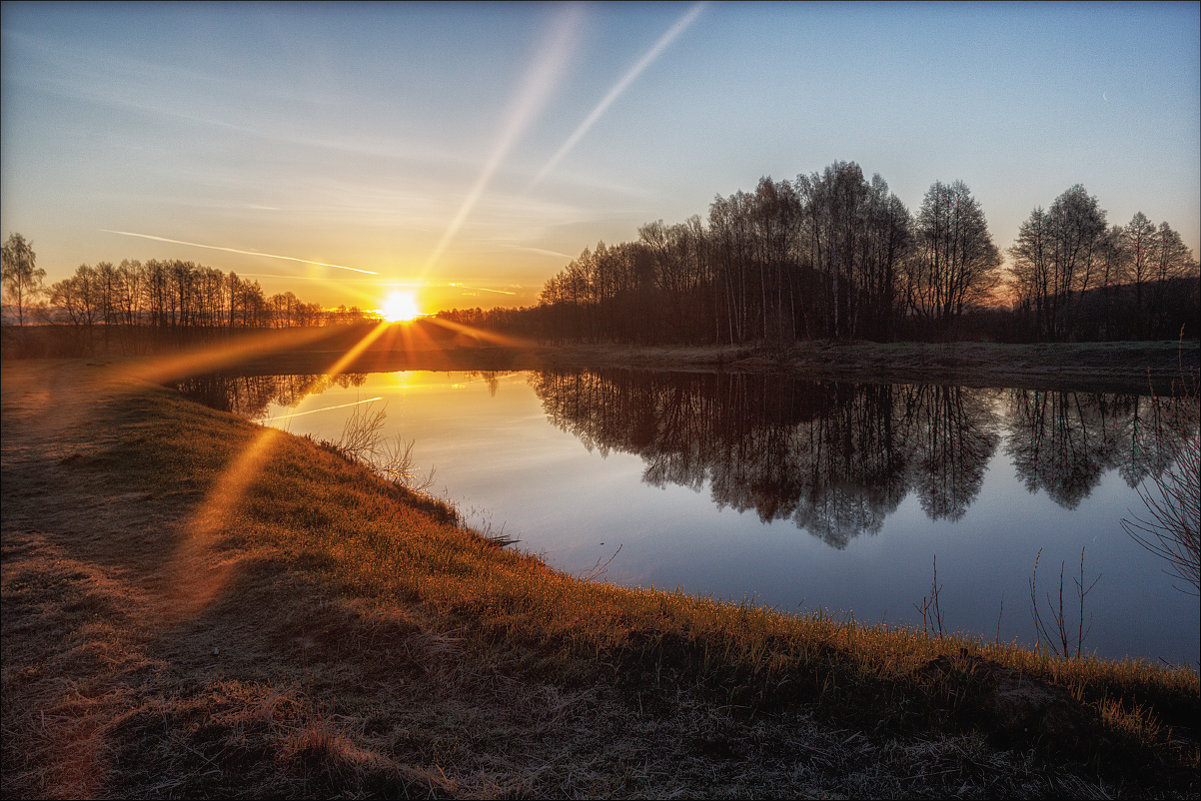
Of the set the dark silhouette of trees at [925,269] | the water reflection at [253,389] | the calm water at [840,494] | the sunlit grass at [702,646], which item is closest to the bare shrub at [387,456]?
the calm water at [840,494]

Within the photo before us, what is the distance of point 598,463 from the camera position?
19953 millimetres

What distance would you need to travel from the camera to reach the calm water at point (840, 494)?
31.5 feet

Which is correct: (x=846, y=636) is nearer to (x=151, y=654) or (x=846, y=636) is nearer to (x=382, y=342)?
(x=151, y=654)

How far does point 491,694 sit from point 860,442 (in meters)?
19.4

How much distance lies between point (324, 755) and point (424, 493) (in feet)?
39.2

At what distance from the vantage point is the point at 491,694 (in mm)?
4770

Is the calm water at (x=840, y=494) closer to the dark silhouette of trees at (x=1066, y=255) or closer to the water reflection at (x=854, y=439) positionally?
the water reflection at (x=854, y=439)

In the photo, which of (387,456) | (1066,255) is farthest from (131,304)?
(1066,255)

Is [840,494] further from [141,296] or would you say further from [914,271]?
[141,296]

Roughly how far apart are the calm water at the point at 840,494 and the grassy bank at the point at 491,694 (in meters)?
3.53

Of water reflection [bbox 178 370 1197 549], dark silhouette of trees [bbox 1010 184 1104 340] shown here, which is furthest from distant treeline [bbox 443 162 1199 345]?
water reflection [bbox 178 370 1197 549]

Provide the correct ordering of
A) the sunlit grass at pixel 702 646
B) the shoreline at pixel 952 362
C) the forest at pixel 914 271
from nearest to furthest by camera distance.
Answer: the sunlit grass at pixel 702 646
the shoreline at pixel 952 362
the forest at pixel 914 271

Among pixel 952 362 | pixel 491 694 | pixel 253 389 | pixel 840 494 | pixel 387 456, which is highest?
pixel 952 362

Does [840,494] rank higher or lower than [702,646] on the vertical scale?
lower
